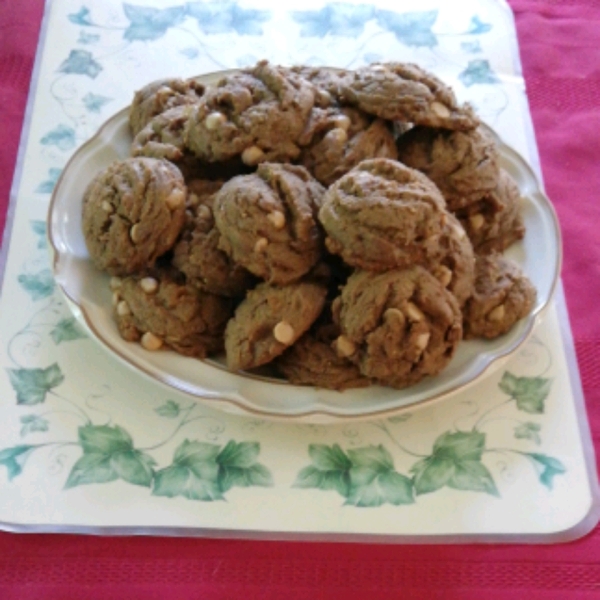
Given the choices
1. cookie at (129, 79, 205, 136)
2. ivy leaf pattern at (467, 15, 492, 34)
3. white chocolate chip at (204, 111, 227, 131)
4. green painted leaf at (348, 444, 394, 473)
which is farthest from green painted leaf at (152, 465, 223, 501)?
ivy leaf pattern at (467, 15, 492, 34)

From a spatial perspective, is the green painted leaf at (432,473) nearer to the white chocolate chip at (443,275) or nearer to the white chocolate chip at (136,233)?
the white chocolate chip at (443,275)

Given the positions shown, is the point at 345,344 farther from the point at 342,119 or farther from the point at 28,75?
the point at 28,75

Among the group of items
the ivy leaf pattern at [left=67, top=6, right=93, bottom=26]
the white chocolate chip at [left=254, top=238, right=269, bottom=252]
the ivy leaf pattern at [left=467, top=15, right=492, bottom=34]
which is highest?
the ivy leaf pattern at [left=67, top=6, right=93, bottom=26]

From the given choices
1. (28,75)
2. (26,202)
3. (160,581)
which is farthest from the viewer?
(28,75)

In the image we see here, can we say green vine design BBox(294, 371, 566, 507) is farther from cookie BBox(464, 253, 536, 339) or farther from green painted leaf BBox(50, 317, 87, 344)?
green painted leaf BBox(50, 317, 87, 344)

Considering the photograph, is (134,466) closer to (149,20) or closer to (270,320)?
(270,320)

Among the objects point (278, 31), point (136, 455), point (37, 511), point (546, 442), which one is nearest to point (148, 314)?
point (136, 455)
